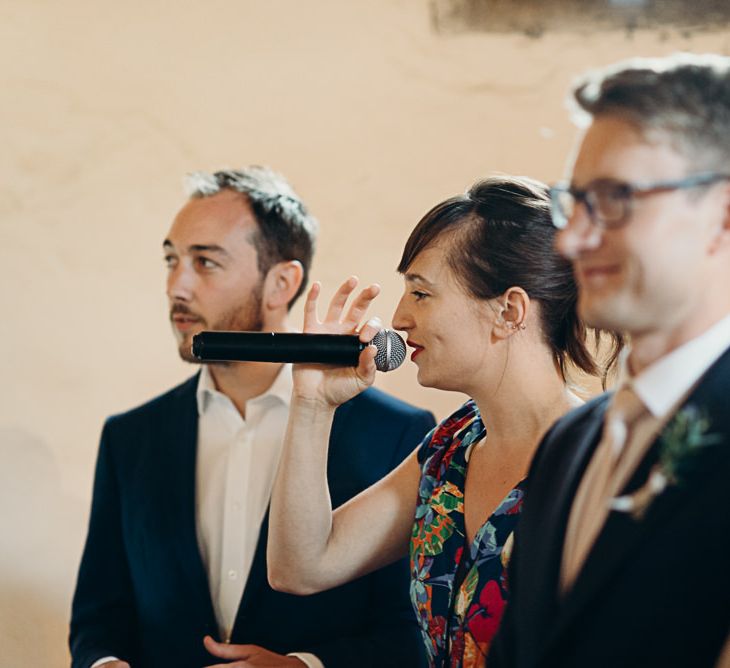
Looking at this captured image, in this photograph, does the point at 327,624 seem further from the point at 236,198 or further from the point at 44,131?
the point at 44,131

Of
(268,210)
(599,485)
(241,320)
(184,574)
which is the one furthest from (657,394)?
(268,210)

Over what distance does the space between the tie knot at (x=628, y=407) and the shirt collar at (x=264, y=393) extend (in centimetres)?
Result: 159

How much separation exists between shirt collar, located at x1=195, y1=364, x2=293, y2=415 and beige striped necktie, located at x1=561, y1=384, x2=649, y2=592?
1571mm

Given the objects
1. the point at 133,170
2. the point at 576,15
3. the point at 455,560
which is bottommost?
the point at 455,560

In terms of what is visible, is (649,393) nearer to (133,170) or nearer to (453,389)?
(453,389)

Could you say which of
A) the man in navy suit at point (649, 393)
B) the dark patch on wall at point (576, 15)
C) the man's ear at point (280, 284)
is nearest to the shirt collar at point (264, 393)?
the man's ear at point (280, 284)

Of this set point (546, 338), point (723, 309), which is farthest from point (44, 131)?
point (723, 309)

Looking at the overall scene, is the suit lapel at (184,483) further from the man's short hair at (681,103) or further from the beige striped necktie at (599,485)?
the man's short hair at (681,103)

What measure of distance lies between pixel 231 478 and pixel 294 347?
2.65ft

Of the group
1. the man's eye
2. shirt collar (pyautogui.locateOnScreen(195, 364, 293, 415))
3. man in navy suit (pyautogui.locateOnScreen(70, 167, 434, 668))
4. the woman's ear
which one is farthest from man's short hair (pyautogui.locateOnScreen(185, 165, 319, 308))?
the woman's ear

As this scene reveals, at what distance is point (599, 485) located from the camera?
1.03m

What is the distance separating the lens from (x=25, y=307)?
3.59 meters

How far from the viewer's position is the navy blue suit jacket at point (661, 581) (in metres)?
0.86

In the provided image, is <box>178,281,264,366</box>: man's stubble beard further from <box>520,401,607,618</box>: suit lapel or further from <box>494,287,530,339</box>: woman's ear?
<box>520,401,607,618</box>: suit lapel
